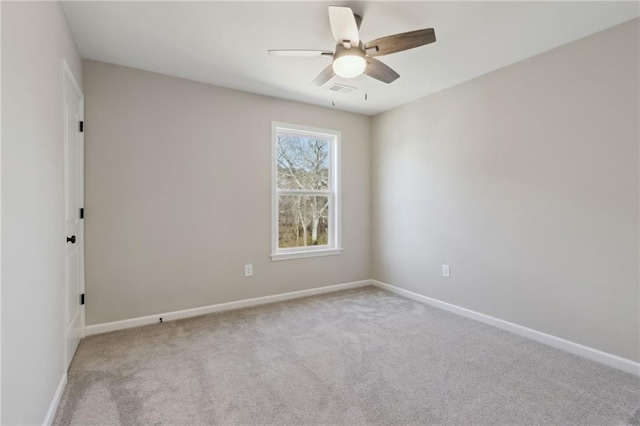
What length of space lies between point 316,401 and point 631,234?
245 cm

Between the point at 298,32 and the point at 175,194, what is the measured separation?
194 centimetres

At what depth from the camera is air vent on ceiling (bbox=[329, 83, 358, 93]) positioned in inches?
132

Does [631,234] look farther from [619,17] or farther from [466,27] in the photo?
[466,27]

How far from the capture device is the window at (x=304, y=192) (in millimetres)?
3891

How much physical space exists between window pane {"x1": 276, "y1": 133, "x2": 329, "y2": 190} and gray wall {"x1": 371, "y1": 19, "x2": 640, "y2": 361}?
3.69 feet

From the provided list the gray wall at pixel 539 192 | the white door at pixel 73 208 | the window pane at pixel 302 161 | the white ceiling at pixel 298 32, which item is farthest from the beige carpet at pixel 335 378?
the white ceiling at pixel 298 32

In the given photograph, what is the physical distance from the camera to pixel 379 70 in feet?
7.73

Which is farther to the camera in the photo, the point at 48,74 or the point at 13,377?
the point at 48,74

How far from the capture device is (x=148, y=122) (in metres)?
3.04

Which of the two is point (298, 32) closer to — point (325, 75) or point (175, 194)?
Result: point (325, 75)

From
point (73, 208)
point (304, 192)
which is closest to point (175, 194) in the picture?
point (73, 208)

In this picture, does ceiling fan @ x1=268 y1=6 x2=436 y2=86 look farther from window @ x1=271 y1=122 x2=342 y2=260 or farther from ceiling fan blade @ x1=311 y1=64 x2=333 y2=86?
window @ x1=271 y1=122 x2=342 y2=260

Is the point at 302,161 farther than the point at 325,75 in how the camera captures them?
Yes

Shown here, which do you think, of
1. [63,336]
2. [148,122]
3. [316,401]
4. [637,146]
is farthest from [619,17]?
[63,336]
